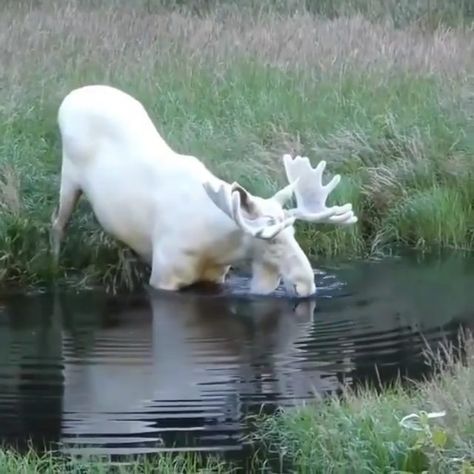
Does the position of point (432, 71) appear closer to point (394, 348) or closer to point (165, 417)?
point (394, 348)

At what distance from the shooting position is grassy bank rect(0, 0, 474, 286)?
11062 mm

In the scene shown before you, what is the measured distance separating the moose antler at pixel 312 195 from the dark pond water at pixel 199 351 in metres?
0.52

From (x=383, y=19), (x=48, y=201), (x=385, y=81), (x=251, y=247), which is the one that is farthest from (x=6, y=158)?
(x=383, y=19)

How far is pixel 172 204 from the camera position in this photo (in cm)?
986

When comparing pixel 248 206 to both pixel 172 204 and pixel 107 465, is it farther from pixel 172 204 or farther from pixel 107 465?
pixel 107 465

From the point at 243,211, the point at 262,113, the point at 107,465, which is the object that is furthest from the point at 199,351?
the point at 262,113

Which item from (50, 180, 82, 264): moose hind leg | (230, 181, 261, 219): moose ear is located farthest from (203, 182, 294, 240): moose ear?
(50, 180, 82, 264): moose hind leg

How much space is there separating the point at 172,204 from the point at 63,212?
1093 millimetres

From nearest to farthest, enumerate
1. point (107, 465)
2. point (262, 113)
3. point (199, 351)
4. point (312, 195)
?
point (107, 465), point (199, 351), point (312, 195), point (262, 113)

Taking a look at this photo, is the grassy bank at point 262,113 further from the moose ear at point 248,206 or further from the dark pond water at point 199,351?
the moose ear at point 248,206

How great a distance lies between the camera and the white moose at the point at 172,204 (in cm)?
972

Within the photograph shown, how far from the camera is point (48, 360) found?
849cm

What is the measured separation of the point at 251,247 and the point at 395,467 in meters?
3.63

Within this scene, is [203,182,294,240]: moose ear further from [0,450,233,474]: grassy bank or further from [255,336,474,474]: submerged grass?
[0,450,233,474]: grassy bank
